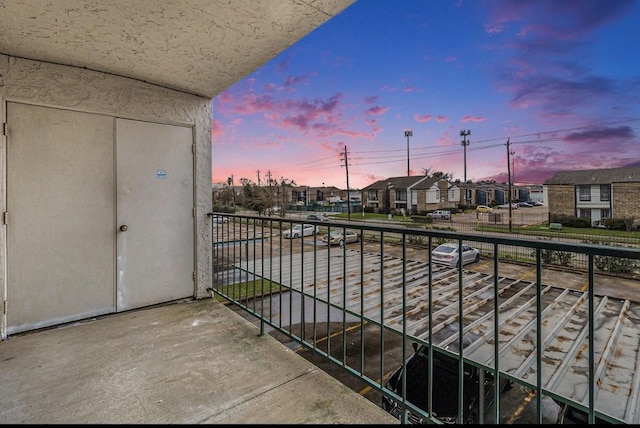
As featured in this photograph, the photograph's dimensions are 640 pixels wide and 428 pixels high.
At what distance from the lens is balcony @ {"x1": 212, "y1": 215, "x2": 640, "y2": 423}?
110 centimetres

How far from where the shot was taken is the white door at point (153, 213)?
2.76m

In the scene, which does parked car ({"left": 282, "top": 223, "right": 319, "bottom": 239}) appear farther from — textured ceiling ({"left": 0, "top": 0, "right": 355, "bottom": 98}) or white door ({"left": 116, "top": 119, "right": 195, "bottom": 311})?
textured ceiling ({"left": 0, "top": 0, "right": 355, "bottom": 98})

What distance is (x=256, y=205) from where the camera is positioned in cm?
2880

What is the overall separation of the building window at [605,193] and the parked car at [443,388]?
1164 inches

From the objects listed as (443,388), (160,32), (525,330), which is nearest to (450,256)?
(525,330)

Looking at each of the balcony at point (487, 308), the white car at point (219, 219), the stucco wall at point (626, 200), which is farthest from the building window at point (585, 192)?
the white car at point (219, 219)

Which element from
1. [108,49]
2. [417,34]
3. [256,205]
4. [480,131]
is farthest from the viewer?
[480,131]

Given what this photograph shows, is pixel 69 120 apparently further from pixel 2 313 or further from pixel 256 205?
pixel 256 205

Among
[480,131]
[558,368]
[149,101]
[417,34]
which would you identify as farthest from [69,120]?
[480,131]

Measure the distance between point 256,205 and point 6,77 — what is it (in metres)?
26.8

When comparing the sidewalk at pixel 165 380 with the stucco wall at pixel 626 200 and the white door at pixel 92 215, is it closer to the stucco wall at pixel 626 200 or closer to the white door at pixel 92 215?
the white door at pixel 92 215

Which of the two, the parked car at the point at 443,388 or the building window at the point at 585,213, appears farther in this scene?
the building window at the point at 585,213

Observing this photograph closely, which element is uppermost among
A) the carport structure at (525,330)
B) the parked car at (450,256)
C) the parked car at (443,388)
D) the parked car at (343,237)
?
the parked car at (343,237)

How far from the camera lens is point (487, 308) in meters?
4.83
